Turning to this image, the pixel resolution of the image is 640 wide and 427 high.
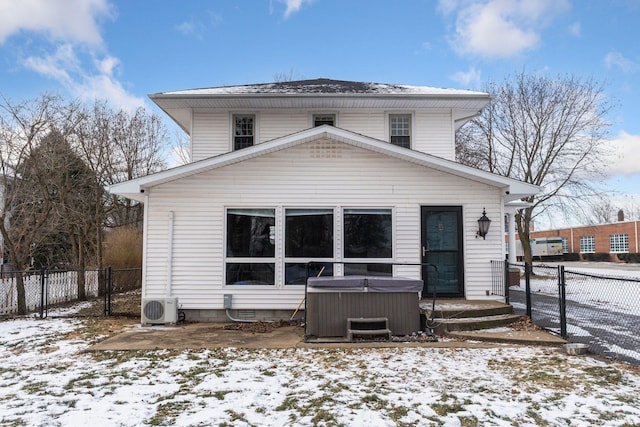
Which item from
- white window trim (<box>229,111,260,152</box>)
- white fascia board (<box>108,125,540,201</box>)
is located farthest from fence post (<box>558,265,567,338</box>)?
white window trim (<box>229,111,260,152</box>)

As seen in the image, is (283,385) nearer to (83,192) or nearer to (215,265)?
(215,265)

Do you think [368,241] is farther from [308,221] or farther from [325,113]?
[325,113]

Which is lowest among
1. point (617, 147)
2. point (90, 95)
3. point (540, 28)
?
point (617, 147)

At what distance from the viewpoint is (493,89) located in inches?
849

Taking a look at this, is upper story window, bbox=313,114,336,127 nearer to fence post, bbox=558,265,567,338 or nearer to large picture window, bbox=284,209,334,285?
large picture window, bbox=284,209,334,285

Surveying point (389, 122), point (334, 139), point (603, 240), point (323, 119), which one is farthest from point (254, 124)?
point (603, 240)

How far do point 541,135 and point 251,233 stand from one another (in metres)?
17.6

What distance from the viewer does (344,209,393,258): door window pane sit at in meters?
8.46

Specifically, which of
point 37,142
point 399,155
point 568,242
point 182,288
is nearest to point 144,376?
point 182,288

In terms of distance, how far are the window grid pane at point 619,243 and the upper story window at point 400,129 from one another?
3709 cm

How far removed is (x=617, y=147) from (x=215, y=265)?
20394mm

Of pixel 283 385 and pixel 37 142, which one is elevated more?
pixel 37 142

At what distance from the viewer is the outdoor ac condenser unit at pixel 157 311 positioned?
793 cm

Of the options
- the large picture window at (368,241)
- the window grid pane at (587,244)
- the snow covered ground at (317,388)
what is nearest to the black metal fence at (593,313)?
the snow covered ground at (317,388)
